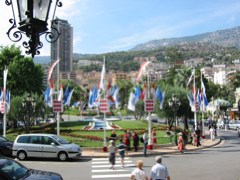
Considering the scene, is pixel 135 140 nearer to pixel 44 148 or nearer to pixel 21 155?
pixel 44 148

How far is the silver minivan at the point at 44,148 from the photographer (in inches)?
885

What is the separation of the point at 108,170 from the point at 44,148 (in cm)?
545

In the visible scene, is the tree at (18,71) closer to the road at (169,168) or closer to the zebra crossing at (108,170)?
the road at (169,168)

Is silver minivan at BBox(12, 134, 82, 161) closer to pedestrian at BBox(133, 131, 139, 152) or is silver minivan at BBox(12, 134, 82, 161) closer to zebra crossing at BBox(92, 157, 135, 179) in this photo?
zebra crossing at BBox(92, 157, 135, 179)

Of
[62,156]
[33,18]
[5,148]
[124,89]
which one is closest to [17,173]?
[33,18]

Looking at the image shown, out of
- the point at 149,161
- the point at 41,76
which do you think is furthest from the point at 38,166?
the point at 41,76

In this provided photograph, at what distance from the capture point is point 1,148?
81.1ft

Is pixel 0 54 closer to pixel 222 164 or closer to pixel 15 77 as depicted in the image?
pixel 15 77

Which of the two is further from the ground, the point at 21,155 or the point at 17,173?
the point at 17,173

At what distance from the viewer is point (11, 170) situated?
407 inches

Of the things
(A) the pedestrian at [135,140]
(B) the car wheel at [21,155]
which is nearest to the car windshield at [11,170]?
(B) the car wheel at [21,155]

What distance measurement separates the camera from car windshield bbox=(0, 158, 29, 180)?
32.7ft

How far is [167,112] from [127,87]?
87.4 m

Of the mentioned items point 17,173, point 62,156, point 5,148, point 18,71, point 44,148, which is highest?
point 18,71
